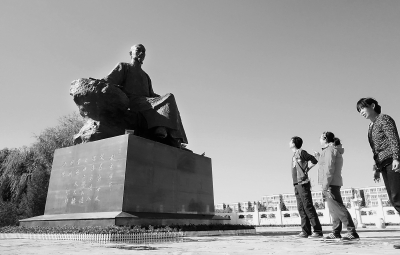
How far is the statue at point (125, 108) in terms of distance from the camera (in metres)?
6.39

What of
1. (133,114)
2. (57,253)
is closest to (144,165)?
(133,114)

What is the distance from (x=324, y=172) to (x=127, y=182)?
11.3 ft

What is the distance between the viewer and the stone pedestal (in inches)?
217

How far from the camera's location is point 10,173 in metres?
15.5

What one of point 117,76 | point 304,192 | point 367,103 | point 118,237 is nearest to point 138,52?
point 117,76

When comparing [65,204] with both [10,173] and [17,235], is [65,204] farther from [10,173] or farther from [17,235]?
[10,173]

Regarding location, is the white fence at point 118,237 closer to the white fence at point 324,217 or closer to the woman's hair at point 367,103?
the woman's hair at point 367,103

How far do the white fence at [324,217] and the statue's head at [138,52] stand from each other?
8.31m

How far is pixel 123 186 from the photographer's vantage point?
18.0 feet

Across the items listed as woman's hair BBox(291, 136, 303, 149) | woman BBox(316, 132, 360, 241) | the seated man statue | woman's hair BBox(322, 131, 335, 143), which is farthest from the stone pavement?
the seated man statue

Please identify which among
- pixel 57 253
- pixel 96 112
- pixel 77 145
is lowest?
pixel 57 253

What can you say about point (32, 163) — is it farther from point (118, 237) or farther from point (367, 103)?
point (367, 103)

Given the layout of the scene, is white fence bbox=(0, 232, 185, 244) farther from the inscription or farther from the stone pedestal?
the inscription

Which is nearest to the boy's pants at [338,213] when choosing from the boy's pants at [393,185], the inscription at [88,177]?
the boy's pants at [393,185]
